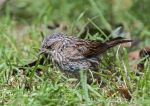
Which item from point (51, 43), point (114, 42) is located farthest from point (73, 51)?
point (114, 42)

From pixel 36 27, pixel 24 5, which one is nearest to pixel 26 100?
pixel 36 27

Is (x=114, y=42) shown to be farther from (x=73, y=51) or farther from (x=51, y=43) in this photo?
(x=51, y=43)

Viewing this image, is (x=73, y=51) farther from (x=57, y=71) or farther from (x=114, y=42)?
(x=114, y=42)

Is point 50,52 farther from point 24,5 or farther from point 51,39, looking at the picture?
point 24,5

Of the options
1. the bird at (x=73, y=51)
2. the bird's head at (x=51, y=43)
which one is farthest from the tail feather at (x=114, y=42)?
the bird's head at (x=51, y=43)

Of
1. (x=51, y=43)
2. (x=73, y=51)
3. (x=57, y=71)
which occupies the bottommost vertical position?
(x=57, y=71)

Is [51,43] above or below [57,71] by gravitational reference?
above
